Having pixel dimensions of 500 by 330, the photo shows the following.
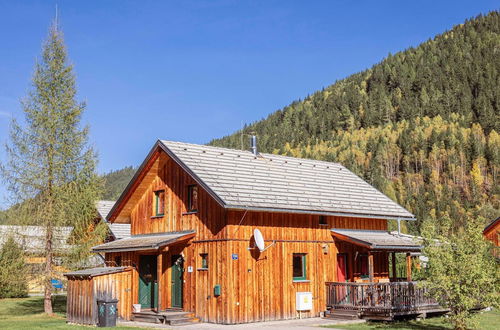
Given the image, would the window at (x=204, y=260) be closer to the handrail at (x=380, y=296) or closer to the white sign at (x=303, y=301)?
the white sign at (x=303, y=301)

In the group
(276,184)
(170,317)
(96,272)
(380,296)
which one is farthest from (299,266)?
(96,272)

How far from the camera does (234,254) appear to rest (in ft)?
71.1

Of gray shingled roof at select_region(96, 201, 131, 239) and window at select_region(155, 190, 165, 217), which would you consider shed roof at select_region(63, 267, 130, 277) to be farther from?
gray shingled roof at select_region(96, 201, 131, 239)

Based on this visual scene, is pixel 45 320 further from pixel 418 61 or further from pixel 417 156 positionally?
pixel 418 61

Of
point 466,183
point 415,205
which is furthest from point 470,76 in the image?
point 415,205

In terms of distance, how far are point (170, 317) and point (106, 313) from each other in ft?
7.93

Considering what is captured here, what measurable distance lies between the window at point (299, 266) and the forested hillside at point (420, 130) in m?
87.0

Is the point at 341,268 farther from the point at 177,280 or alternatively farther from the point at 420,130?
the point at 420,130

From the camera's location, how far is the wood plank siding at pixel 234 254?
2169cm

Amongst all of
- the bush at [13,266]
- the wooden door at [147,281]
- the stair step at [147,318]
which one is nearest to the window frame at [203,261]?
the stair step at [147,318]

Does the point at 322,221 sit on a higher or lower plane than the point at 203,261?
higher

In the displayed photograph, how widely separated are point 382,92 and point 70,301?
559 feet

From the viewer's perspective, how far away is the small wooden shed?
22312mm

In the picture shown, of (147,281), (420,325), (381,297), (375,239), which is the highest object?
(375,239)
